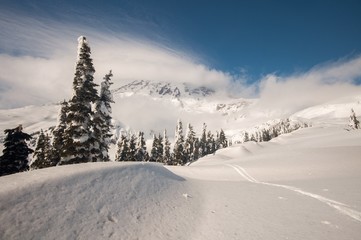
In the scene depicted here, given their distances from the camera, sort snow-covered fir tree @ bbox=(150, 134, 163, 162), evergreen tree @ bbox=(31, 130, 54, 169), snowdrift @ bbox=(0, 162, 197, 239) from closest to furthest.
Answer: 1. snowdrift @ bbox=(0, 162, 197, 239)
2. evergreen tree @ bbox=(31, 130, 54, 169)
3. snow-covered fir tree @ bbox=(150, 134, 163, 162)

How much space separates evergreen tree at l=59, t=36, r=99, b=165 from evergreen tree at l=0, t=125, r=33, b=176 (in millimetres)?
7055

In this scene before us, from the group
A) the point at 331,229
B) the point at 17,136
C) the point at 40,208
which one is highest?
the point at 17,136

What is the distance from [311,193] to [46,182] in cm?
1399

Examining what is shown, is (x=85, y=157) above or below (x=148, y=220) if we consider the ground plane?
above

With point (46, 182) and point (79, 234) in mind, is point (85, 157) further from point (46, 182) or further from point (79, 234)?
point (79, 234)

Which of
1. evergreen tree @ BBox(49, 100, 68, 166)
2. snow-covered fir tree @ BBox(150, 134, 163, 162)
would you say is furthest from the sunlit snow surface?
snow-covered fir tree @ BBox(150, 134, 163, 162)

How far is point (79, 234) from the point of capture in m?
6.98

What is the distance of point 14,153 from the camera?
25656 millimetres

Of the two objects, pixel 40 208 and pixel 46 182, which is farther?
pixel 46 182

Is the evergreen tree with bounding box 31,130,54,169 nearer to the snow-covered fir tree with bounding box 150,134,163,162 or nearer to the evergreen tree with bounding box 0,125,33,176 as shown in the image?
the evergreen tree with bounding box 0,125,33,176

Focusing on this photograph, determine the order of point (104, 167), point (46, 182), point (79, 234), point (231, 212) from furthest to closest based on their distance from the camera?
point (104, 167)
point (231, 212)
point (46, 182)
point (79, 234)

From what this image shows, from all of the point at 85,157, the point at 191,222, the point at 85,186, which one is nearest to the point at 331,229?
the point at 191,222

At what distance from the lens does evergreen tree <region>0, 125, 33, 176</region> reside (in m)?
25.1

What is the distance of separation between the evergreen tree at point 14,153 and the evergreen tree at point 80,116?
7.06 meters
